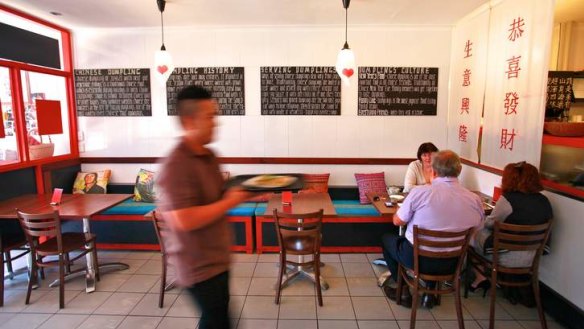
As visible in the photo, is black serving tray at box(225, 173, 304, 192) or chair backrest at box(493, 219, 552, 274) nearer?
black serving tray at box(225, 173, 304, 192)

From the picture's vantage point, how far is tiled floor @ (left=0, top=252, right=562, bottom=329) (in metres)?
2.69

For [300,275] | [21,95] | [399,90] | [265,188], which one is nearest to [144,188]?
[21,95]

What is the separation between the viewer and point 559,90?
390 centimetres

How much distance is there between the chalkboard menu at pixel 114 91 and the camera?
473 cm

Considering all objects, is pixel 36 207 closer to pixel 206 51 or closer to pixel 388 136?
pixel 206 51

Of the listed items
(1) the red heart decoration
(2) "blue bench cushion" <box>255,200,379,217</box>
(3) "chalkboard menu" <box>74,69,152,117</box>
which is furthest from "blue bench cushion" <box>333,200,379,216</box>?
(3) "chalkboard menu" <box>74,69,152,117</box>

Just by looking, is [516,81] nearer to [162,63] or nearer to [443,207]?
[443,207]

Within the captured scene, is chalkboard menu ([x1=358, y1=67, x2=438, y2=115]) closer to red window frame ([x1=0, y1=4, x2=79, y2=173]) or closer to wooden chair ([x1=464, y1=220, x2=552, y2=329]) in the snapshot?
wooden chair ([x1=464, y1=220, x2=552, y2=329])

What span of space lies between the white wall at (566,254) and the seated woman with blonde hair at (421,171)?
119cm

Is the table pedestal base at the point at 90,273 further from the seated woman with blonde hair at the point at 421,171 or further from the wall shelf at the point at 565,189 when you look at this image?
the wall shelf at the point at 565,189

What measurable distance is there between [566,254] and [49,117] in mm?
5628

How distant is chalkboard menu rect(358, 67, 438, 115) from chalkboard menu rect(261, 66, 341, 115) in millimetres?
395

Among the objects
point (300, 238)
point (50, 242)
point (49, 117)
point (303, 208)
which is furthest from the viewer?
point (49, 117)

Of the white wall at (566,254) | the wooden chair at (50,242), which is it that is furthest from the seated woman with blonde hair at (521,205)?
the wooden chair at (50,242)
